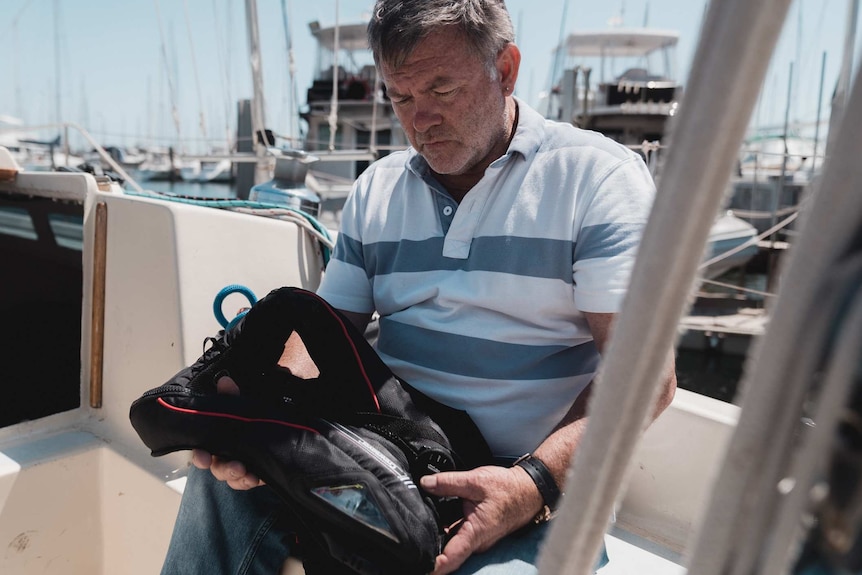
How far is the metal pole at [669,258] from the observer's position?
324mm

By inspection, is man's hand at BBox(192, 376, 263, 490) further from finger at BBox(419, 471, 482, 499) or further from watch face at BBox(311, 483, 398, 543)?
finger at BBox(419, 471, 482, 499)

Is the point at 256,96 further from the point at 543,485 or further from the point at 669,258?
the point at 669,258

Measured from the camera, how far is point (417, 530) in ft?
3.06

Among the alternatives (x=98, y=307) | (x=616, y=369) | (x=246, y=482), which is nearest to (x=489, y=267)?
(x=246, y=482)

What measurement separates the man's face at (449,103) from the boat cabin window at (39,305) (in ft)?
6.02

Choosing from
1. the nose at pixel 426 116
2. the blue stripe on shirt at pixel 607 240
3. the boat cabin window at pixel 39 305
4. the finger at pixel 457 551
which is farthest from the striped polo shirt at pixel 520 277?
the boat cabin window at pixel 39 305

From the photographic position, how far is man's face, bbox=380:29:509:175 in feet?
4.23

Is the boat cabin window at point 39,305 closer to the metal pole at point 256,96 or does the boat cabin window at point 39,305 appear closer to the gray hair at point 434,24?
the metal pole at point 256,96

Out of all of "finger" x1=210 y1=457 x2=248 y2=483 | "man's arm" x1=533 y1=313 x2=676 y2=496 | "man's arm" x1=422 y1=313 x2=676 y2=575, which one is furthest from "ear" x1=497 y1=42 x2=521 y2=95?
"finger" x1=210 y1=457 x2=248 y2=483

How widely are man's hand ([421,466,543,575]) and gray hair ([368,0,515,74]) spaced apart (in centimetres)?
78

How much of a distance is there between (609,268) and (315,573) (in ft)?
2.25

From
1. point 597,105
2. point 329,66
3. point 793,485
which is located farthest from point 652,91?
point 793,485

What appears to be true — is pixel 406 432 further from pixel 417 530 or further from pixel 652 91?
pixel 652 91

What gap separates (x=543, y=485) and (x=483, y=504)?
111mm
